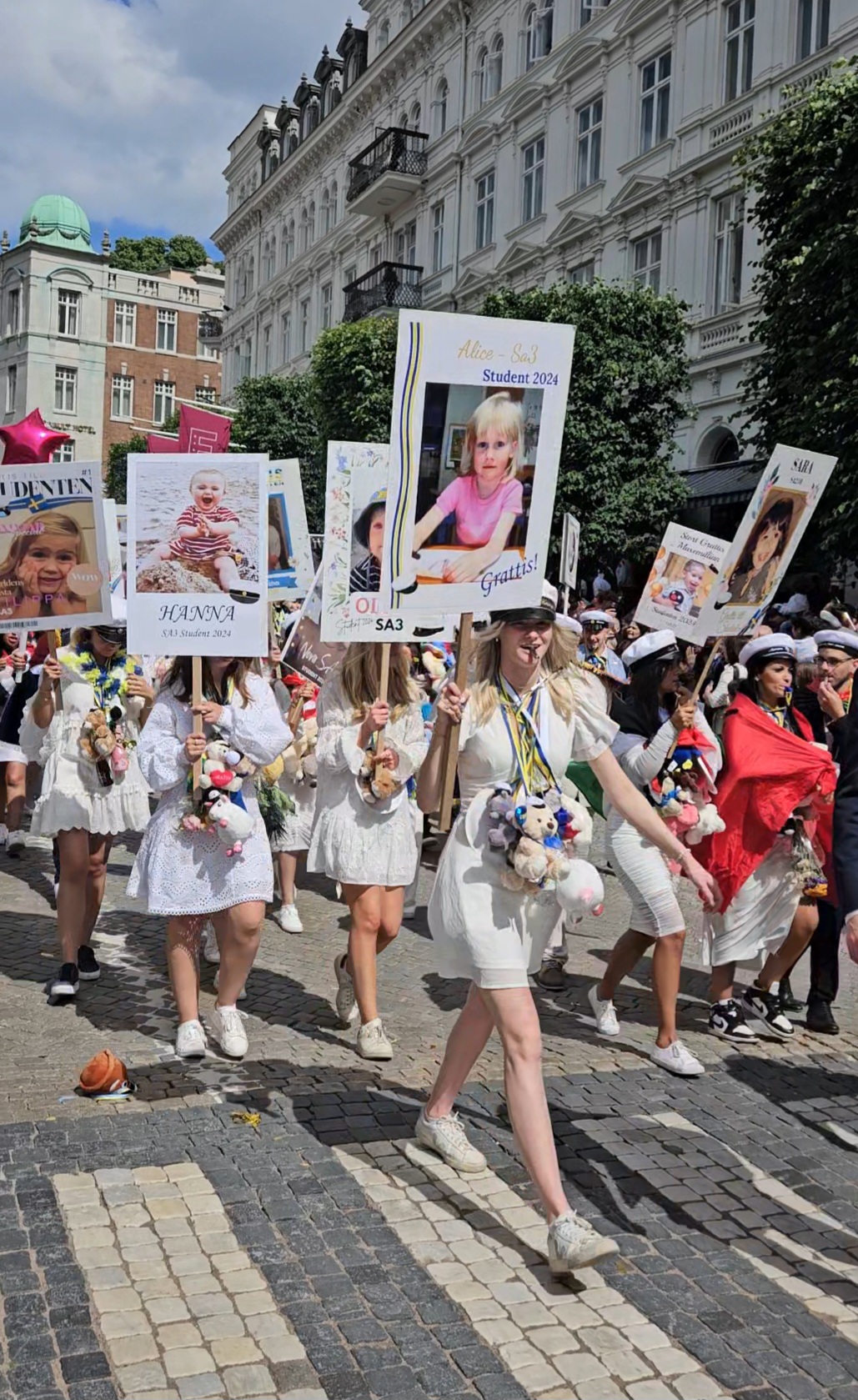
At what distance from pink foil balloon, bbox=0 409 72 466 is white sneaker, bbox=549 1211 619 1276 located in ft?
19.3

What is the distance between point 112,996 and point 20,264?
7290cm

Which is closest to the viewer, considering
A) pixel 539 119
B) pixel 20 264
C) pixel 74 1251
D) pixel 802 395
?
pixel 74 1251

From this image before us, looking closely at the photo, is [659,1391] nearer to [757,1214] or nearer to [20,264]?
[757,1214]

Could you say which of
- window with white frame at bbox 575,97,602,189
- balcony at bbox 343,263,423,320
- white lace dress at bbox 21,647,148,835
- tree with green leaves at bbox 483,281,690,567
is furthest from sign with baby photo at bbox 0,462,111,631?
balcony at bbox 343,263,423,320

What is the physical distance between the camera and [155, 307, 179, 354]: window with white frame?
73938 millimetres

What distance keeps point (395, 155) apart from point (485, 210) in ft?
18.6

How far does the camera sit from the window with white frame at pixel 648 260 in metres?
26.7

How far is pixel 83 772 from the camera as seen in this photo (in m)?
6.43

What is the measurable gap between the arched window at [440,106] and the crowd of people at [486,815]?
3494cm

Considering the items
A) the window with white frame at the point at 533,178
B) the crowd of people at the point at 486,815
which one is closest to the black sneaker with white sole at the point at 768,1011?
the crowd of people at the point at 486,815

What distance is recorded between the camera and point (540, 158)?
32.0 metres

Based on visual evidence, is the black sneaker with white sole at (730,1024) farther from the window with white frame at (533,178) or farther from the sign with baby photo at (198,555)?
the window with white frame at (533,178)

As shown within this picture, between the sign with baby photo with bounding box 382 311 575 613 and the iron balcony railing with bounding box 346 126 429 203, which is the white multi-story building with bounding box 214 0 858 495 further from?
the sign with baby photo with bounding box 382 311 575 613

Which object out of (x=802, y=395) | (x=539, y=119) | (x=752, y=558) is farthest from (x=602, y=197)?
(x=752, y=558)
